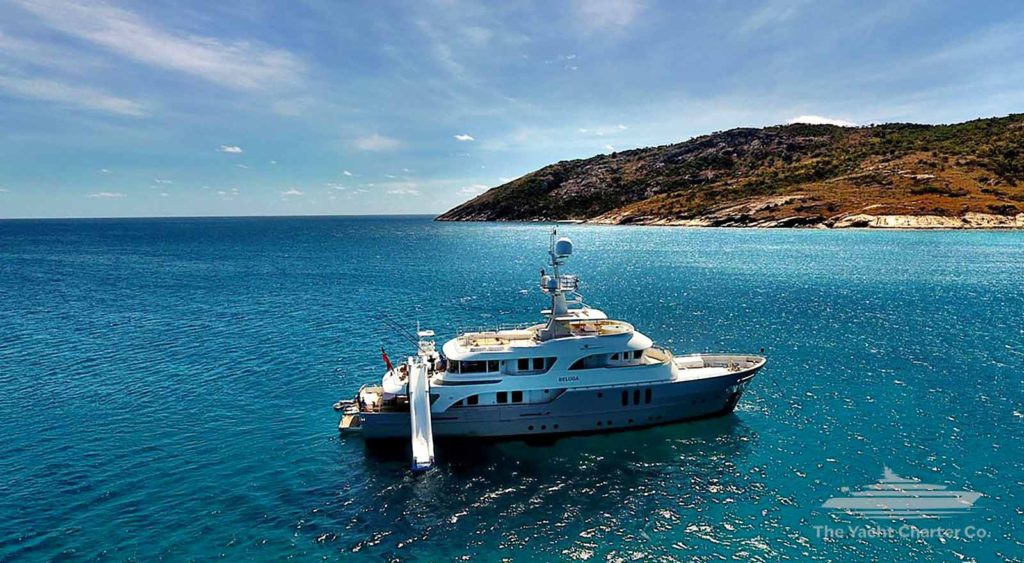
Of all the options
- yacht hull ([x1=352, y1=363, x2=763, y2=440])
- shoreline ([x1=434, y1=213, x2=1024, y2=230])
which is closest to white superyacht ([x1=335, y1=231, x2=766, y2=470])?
yacht hull ([x1=352, y1=363, x2=763, y2=440])

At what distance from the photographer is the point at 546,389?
32.8 metres

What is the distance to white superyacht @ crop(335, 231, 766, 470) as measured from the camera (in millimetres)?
32219

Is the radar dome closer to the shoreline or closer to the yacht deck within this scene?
the yacht deck

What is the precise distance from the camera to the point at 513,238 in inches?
7598

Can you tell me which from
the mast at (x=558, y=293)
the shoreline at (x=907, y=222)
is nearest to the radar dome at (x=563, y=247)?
the mast at (x=558, y=293)

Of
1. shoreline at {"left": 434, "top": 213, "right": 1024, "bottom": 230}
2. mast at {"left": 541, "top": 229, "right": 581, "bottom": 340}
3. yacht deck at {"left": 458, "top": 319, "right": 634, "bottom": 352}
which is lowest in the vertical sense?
yacht deck at {"left": 458, "top": 319, "right": 634, "bottom": 352}

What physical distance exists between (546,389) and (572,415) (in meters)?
2.35

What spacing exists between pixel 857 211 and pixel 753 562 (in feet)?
557

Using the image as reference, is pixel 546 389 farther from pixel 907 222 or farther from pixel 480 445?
pixel 907 222

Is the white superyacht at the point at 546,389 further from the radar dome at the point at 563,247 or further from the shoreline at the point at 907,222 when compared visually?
the shoreline at the point at 907,222

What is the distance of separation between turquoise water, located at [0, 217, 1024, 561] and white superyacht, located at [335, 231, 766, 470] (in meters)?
1.46

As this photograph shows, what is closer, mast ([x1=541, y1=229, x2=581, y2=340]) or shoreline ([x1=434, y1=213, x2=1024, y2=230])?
mast ([x1=541, y1=229, x2=581, y2=340])

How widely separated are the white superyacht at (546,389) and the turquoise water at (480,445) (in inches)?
57.6

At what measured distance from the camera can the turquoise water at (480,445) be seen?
2284 centimetres
